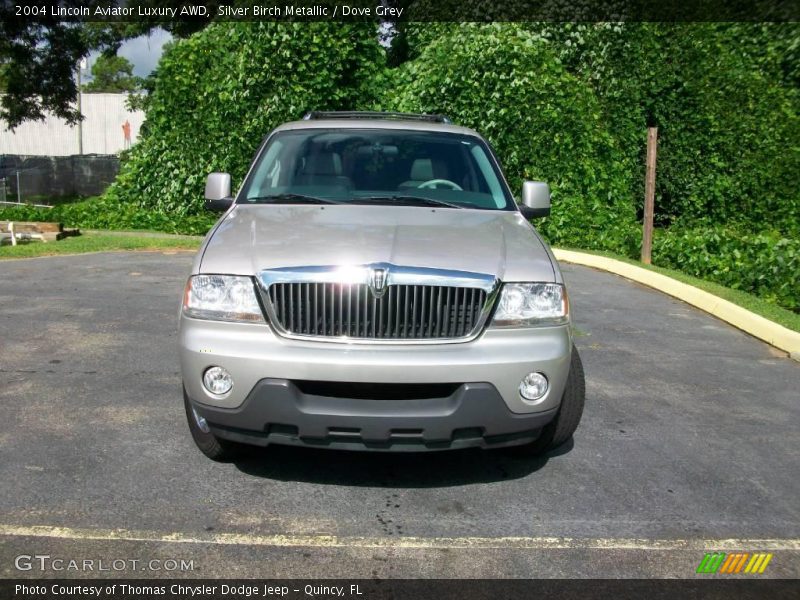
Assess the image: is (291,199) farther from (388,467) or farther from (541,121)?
(541,121)

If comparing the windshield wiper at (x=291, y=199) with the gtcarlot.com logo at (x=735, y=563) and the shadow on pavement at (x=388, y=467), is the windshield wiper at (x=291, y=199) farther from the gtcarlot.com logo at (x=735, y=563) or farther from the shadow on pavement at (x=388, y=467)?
A: the gtcarlot.com logo at (x=735, y=563)

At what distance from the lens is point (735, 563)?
3580 millimetres

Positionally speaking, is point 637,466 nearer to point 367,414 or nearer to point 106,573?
point 367,414

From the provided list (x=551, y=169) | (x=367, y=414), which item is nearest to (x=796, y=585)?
(x=367, y=414)

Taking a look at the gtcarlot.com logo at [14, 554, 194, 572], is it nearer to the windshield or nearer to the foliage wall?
the windshield

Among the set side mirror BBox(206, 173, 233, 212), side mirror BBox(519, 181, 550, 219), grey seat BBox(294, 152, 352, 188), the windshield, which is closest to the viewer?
the windshield

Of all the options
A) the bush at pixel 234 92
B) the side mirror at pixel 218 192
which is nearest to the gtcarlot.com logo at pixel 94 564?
the side mirror at pixel 218 192

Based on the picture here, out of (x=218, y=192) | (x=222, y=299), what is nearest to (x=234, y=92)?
(x=218, y=192)

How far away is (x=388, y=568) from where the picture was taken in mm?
3408

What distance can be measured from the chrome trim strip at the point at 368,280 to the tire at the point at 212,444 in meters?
0.82

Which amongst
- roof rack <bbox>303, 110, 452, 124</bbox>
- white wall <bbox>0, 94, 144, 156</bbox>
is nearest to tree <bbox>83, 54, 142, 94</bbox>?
white wall <bbox>0, 94, 144, 156</bbox>

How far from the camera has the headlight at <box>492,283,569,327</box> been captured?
4000 mm

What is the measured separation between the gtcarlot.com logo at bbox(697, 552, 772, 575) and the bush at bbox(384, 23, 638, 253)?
11633 mm

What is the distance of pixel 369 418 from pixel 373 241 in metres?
0.91
